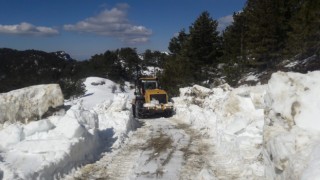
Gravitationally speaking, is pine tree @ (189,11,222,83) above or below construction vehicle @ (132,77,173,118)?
above

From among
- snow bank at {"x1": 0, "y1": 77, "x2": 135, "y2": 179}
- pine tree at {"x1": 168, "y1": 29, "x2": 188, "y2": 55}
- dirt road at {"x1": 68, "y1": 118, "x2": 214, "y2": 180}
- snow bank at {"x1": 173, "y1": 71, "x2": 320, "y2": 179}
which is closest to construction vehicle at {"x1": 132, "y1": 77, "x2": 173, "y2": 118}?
dirt road at {"x1": 68, "y1": 118, "x2": 214, "y2": 180}

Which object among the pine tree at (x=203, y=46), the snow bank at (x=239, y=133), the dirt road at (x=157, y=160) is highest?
the pine tree at (x=203, y=46)

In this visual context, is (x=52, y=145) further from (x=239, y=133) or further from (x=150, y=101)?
(x=150, y=101)

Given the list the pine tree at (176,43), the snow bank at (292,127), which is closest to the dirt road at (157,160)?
the snow bank at (292,127)

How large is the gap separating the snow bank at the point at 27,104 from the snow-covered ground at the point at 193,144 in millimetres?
2144

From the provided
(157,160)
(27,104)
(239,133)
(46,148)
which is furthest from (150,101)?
(46,148)

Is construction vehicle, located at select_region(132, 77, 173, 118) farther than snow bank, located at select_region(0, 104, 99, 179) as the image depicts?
Yes

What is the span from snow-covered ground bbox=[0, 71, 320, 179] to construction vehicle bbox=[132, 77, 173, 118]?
7353mm

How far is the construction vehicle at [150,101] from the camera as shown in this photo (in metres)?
26.5

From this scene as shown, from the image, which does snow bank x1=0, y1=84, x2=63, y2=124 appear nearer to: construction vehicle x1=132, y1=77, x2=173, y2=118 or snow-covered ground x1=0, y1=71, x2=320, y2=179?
snow-covered ground x1=0, y1=71, x2=320, y2=179

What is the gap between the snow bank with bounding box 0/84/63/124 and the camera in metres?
16.9

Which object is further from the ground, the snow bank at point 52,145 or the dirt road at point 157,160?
the snow bank at point 52,145

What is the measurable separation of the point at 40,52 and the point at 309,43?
12153cm

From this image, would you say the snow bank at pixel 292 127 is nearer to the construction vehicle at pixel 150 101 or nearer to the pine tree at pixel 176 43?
the construction vehicle at pixel 150 101
